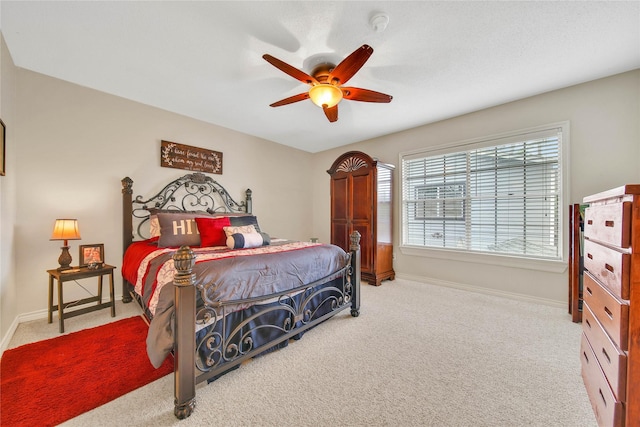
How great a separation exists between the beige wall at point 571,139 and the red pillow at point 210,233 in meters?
2.96

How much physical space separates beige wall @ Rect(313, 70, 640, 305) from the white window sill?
0.05 meters

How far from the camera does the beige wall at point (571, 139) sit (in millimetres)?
2445

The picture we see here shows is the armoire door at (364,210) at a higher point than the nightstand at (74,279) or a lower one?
higher

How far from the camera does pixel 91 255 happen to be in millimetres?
2578

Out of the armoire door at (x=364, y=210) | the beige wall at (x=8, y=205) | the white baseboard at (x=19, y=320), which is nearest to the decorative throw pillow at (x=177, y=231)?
the beige wall at (x=8, y=205)

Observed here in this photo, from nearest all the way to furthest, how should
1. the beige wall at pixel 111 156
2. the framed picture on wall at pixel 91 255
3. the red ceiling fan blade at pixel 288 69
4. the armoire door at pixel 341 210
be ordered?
the red ceiling fan blade at pixel 288 69, the beige wall at pixel 111 156, the framed picture on wall at pixel 91 255, the armoire door at pixel 341 210

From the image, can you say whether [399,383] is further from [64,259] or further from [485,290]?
[64,259]

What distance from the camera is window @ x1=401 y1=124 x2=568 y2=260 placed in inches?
115

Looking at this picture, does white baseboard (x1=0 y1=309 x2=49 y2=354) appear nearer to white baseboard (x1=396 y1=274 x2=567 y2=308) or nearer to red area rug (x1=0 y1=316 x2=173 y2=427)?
red area rug (x1=0 y1=316 x2=173 y2=427)

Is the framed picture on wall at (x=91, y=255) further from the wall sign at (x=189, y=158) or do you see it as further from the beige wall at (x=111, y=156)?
the wall sign at (x=189, y=158)

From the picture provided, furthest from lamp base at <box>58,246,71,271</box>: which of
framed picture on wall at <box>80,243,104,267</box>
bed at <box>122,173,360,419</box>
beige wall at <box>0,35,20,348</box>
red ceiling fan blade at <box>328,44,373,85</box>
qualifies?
red ceiling fan blade at <box>328,44,373,85</box>

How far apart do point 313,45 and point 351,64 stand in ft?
1.55

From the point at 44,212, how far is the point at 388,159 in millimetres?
4566

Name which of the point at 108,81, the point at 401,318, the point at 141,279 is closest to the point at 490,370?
the point at 401,318
